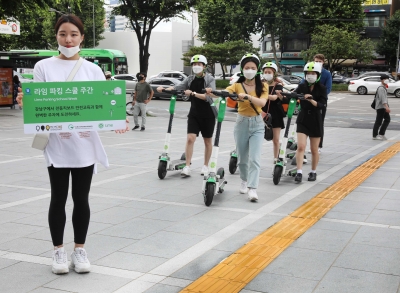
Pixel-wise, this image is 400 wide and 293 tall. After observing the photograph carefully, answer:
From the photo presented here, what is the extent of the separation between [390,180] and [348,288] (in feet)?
17.0

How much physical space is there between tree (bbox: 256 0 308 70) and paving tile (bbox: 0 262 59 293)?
51.3 metres

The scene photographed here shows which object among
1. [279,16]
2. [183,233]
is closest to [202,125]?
[183,233]

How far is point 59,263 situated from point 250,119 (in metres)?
3.48

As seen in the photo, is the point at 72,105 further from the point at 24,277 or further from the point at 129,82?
the point at 129,82

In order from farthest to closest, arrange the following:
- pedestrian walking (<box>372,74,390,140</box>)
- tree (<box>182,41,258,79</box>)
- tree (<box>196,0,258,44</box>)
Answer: tree (<box>196,0,258,44</box>), tree (<box>182,41,258,79</box>), pedestrian walking (<box>372,74,390,140</box>)

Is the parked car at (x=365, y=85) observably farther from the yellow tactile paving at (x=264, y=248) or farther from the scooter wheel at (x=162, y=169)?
the scooter wheel at (x=162, y=169)

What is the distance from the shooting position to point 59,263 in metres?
4.21

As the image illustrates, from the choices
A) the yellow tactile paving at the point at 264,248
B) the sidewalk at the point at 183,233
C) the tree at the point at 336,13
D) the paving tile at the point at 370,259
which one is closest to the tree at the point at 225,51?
the tree at the point at 336,13

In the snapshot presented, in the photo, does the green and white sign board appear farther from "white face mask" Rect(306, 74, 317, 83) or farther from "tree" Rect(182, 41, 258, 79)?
"tree" Rect(182, 41, 258, 79)

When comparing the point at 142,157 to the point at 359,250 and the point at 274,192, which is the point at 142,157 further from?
the point at 359,250

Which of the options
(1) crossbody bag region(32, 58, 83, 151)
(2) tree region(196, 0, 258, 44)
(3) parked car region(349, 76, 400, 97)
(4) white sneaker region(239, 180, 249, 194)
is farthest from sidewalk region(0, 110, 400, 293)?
(2) tree region(196, 0, 258, 44)

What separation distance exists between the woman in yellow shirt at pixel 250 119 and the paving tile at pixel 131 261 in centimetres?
254

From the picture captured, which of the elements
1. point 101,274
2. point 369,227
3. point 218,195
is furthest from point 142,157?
point 101,274

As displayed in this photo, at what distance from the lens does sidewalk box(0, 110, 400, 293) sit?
13.6 feet
